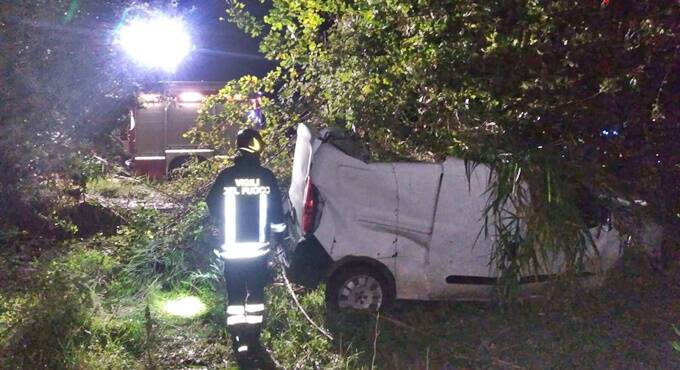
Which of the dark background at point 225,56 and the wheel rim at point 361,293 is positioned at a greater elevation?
the dark background at point 225,56

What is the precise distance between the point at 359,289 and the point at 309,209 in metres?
0.84

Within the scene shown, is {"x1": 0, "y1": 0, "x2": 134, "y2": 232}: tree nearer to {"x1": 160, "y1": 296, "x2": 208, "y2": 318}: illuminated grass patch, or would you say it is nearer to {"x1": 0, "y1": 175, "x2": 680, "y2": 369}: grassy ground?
{"x1": 0, "y1": 175, "x2": 680, "y2": 369}: grassy ground

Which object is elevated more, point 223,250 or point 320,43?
point 320,43

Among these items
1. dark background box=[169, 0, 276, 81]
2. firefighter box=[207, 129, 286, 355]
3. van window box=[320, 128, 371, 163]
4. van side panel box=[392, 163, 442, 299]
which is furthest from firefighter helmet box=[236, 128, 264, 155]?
dark background box=[169, 0, 276, 81]

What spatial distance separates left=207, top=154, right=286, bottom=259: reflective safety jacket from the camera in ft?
18.2

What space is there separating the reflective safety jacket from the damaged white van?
0.68 metres

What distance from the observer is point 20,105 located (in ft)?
18.4

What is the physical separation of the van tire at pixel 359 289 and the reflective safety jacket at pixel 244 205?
0.95m

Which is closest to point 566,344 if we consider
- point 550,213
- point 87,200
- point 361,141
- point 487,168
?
point 550,213

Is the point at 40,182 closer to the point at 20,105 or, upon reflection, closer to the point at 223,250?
the point at 20,105

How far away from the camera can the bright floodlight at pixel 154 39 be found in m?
6.38

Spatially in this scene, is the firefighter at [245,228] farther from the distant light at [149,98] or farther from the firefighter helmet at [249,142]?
the distant light at [149,98]

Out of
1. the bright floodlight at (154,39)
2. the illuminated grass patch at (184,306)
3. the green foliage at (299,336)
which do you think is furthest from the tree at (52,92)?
the green foliage at (299,336)

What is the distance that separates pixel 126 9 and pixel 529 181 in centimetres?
376
